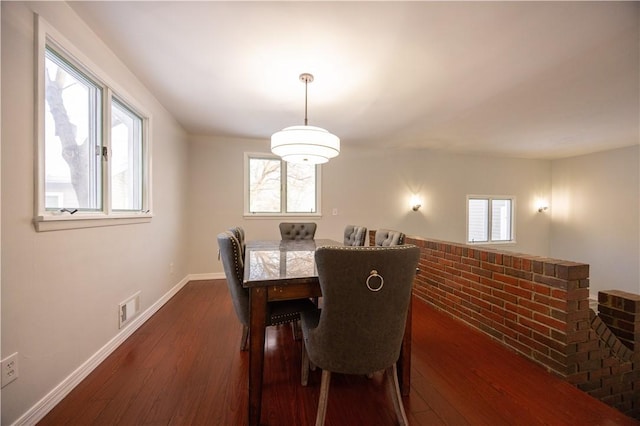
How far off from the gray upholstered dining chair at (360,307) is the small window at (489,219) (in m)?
5.14

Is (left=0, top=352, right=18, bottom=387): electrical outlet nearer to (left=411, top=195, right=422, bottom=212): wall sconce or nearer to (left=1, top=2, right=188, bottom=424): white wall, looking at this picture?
(left=1, top=2, right=188, bottom=424): white wall

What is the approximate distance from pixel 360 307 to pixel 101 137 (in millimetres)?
2191

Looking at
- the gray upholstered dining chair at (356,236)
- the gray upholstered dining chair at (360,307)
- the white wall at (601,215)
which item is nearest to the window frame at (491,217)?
the white wall at (601,215)

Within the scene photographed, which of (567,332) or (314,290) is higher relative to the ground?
(314,290)

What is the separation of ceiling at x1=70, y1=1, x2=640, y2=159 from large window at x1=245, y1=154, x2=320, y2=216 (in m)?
0.92

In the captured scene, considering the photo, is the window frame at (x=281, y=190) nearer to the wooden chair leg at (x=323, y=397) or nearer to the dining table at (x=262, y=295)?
the dining table at (x=262, y=295)

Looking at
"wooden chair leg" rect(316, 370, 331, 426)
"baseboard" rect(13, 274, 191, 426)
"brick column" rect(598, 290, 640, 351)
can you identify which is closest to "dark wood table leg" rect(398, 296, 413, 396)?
"wooden chair leg" rect(316, 370, 331, 426)

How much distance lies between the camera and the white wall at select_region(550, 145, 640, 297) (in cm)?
430

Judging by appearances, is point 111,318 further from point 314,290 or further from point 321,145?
point 321,145

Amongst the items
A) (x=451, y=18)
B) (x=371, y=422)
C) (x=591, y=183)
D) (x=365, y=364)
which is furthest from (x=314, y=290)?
(x=591, y=183)

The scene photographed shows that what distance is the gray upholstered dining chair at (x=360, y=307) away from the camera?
0.96 meters

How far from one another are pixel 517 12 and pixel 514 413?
2322 millimetres

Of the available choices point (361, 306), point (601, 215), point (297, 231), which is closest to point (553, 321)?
point (361, 306)

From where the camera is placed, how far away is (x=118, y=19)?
1.57 m
